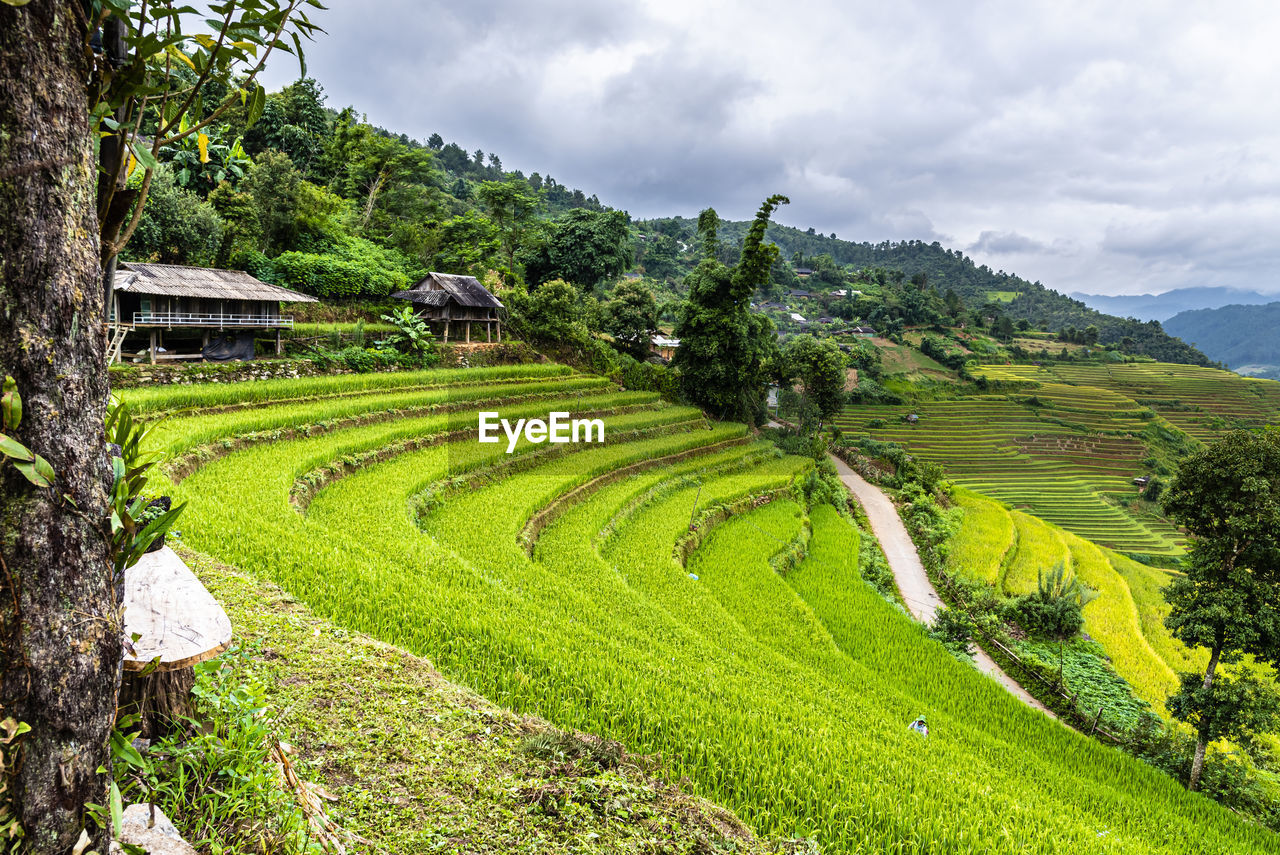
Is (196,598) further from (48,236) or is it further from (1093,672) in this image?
(1093,672)

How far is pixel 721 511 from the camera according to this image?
16.2m

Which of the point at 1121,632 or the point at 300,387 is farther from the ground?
the point at 300,387

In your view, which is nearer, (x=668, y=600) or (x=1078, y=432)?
(x=668, y=600)

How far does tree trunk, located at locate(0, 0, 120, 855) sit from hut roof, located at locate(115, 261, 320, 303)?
15.0 m

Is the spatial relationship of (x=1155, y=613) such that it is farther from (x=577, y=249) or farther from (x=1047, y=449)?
(x=577, y=249)

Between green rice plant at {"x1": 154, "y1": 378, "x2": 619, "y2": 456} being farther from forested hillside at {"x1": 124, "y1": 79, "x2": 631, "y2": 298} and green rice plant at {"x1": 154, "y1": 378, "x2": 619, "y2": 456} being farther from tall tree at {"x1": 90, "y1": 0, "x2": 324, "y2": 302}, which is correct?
tall tree at {"x1": 90, "y1": 0, "x2": 324, "y2": 302}

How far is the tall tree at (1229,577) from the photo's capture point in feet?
27.5

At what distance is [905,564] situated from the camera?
1778 centimetres

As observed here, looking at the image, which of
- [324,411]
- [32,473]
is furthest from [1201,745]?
[324,411]

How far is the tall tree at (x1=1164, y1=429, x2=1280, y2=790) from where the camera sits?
838cm

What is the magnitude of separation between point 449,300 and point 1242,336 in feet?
686

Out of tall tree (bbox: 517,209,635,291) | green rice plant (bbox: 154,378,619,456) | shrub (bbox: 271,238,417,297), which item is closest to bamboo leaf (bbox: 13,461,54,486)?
green rice plant (bbox: 154,378,619,456)

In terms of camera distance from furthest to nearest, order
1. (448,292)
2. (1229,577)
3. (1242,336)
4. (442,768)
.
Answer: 1. (1242,336)
2. (448,292)
3. (1229,577)
4. (442,768)

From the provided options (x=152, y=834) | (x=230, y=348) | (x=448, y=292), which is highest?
(x=448, y=292)
